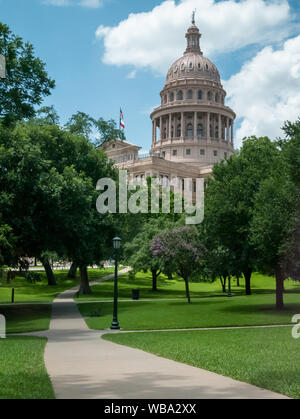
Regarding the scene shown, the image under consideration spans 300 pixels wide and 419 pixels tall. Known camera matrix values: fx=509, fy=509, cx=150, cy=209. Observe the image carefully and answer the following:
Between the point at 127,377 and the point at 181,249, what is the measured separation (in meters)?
24.8

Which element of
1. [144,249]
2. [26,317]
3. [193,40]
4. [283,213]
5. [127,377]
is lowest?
[26,317]

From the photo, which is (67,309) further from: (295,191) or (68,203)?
(295,191)

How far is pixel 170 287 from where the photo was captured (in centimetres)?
5891

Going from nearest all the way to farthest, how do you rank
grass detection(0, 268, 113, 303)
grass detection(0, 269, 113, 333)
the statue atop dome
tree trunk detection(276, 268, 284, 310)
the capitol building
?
grass detection(0, 269, 113, 333), tree trunk detection(276, 268, 284, 310), grass detection(0, 268, 113, 303), the capitol building, the statue atop dome

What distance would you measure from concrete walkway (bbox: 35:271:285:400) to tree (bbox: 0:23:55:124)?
14.3 meters

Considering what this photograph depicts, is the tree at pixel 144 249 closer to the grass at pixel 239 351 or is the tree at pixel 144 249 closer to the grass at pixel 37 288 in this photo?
the grass at pixel 37 288

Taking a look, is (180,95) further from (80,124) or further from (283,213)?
(283,213)

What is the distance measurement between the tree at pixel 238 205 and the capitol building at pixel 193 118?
8731 cm

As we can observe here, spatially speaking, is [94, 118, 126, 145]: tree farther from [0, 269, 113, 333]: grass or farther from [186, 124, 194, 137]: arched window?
[186, 124, 194, 137]: arched window

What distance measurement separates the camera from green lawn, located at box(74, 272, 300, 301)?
4844 cm

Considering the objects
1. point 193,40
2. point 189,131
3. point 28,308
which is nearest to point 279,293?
point 28,308

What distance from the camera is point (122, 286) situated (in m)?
56.9

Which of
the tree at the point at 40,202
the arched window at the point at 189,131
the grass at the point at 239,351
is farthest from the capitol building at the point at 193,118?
the grass at the point at 239,351

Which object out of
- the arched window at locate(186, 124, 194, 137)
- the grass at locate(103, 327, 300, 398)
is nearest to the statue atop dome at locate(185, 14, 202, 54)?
the arched window at locate(186, 124, 194, 137)
